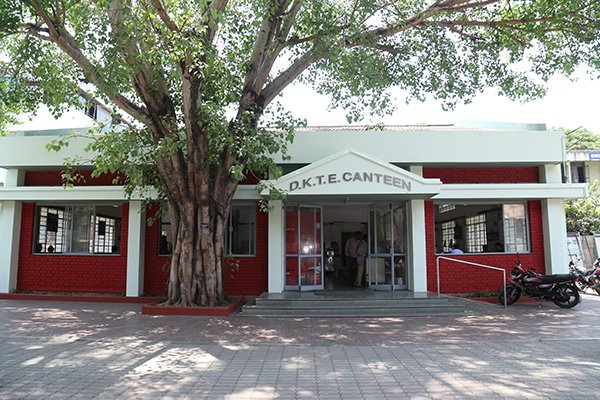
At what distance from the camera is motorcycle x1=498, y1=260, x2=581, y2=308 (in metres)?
10.6

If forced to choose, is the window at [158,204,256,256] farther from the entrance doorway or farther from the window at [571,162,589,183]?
the window at [571,162,589,183]

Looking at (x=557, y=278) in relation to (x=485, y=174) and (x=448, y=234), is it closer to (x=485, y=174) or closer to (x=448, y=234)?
(x=448, y=234)

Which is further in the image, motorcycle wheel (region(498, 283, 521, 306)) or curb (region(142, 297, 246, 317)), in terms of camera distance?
motorcycle wheel (region(498, 283, 521, 306))

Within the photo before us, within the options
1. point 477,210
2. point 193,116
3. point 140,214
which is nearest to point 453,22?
point 477,210

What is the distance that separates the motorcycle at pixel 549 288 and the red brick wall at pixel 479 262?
1494 mm

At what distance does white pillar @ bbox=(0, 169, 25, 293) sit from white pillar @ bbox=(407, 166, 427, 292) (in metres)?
10.8

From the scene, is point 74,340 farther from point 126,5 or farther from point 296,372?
point 126,5

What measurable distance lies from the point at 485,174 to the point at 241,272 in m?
7.30

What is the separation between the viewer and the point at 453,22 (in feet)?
35.1

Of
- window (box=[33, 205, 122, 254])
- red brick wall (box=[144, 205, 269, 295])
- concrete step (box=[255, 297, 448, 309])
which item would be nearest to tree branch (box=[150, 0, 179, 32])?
red brick wall (box=[144, 205, 269, 295])

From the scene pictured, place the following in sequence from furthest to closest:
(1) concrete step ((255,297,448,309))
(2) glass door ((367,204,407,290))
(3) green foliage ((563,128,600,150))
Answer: (3) green foliage ((563,128,600,150))
(2) glass door ((367,204,407,290))
(1) concrete step ((255,297,448,309))

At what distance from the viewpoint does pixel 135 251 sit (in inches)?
480

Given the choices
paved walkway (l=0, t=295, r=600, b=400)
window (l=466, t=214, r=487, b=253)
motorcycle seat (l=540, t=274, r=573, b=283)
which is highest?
window (l=466, t=214, r=487, b=253)

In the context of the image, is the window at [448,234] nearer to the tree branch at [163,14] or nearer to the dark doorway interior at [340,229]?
the dark doorway interior at [340,229]
